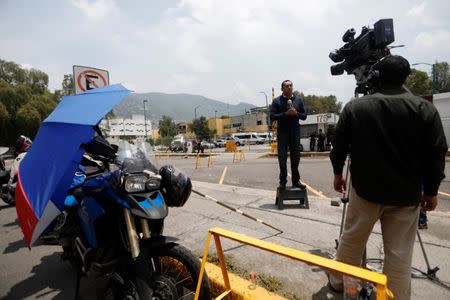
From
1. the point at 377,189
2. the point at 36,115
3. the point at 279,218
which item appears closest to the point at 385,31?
the point at 377,189

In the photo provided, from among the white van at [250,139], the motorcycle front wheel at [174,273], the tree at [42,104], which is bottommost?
the white van at [250,139]

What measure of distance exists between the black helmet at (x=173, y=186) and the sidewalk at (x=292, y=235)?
130 cm

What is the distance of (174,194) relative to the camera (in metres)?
2.50

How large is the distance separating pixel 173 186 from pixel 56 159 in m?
0.86

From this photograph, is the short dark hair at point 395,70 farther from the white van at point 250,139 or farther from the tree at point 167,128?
the tree at point 167,128

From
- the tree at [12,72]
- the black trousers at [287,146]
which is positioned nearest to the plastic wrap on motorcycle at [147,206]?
the black trousers at [287,146]

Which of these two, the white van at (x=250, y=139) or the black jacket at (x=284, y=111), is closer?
the black jacket at (x=284, y=111)

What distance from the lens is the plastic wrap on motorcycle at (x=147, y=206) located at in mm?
2209

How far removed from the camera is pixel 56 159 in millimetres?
2225

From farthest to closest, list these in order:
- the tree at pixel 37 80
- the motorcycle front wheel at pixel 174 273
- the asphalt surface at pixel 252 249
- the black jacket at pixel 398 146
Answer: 1. the tree at pixel 37 80
2. the asphalt surface at pixel 252 249
3. the motorcycle front wheel at pixel 174 273
4. the black jacket at pixel 398 146

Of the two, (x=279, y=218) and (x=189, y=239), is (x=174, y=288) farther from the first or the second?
(x=279, y=218)

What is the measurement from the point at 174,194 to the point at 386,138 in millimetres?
1613

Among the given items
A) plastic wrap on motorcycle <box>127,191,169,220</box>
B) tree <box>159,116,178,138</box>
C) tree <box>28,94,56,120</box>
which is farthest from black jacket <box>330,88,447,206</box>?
tree <box>159,116,178,138</box>

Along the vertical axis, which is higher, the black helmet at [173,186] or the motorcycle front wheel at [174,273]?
the black helmet at [173,186]
